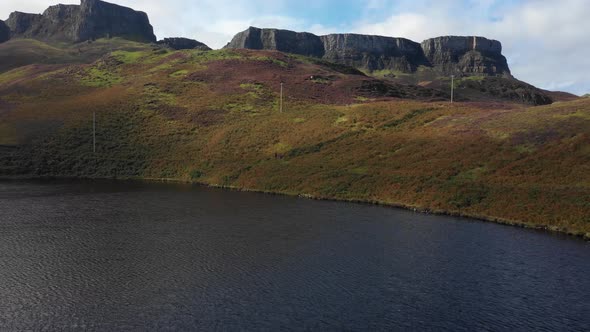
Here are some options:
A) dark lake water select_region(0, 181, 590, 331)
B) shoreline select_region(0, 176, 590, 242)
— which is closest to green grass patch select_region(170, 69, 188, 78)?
shoreline select_region(0, 176, 590, 242)

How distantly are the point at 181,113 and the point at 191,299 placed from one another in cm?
8955

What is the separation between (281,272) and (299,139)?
5830 centimetres

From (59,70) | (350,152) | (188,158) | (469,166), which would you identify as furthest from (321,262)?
(59,70)

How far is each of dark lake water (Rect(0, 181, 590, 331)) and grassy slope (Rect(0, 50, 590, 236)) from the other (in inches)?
317

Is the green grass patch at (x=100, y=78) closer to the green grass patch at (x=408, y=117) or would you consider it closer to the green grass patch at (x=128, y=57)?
the green grass patch at (x=128, y=57)

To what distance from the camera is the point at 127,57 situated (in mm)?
167000

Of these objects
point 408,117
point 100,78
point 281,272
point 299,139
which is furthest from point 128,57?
point 281,272

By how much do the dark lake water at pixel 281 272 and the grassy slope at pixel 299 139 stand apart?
317 inches

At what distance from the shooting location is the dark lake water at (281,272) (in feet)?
73.9

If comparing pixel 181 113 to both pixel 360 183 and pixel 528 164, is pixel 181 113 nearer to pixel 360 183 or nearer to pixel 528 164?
pixel 360 183

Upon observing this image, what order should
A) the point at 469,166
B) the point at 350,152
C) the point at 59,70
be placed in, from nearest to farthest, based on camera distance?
the point at 469,166
the point at 350,152
the point at 59,70

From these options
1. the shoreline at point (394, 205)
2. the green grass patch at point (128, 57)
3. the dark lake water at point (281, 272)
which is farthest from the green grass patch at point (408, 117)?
the green grass patch at point (128, 57)

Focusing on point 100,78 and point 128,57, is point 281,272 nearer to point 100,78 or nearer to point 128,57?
point 100,78

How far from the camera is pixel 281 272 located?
29656 millimetres
